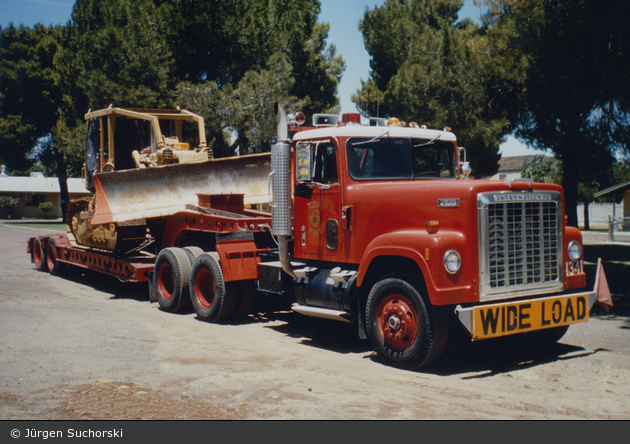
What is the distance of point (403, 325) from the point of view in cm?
654

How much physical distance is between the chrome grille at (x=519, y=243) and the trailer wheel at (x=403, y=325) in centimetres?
62

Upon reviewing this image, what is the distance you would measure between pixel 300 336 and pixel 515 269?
3.25m

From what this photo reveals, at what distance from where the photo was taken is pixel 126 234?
11.9 meters

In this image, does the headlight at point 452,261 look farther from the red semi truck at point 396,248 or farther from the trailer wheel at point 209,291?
the trailer wheel at point 209,291

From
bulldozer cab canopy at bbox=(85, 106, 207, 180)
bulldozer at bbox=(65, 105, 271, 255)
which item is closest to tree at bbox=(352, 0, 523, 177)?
bulldozer cab canopy at bbox=(85, 106, 207, 180)

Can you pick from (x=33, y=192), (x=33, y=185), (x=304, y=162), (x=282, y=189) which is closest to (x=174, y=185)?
(x=282, y=189)

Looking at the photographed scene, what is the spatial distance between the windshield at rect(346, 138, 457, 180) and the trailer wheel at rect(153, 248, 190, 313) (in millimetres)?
3869

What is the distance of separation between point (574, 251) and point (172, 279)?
6.39 m

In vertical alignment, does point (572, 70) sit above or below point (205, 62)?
below

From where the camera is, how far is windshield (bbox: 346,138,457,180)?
297 inches

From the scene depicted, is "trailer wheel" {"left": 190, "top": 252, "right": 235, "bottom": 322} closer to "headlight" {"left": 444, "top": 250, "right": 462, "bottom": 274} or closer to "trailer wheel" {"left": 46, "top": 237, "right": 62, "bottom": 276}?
"headlight" {"left": 444, "top": 250, "right": 462, "bottom": 274}

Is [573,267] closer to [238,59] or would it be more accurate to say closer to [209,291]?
[209,291]

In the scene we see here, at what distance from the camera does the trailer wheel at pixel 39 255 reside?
15577 millimetres

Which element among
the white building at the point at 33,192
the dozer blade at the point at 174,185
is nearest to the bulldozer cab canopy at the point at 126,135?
the dozer blade at the point at 174,185
